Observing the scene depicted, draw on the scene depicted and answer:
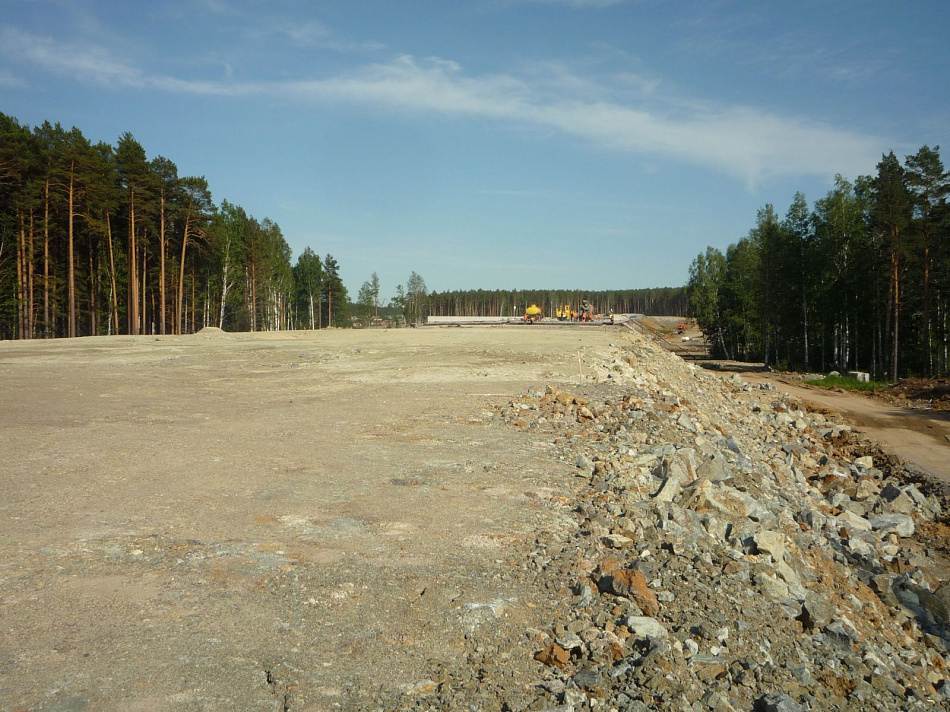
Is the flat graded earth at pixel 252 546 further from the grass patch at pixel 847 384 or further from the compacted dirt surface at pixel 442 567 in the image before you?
the grass patch at pixel 847 384

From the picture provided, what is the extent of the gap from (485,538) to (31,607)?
3392mm

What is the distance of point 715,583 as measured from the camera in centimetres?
529

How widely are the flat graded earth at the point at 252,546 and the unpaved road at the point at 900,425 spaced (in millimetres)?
13667

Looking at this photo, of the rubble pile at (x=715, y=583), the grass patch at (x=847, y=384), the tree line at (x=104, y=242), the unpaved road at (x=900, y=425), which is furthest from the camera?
the tree line at (x=104, y=242)

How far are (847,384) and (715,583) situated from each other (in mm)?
33673

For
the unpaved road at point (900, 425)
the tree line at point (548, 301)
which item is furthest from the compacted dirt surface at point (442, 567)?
the tree line at point (548, 301)

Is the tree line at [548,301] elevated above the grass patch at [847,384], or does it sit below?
above

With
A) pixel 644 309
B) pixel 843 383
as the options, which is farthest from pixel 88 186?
pixel 644 309

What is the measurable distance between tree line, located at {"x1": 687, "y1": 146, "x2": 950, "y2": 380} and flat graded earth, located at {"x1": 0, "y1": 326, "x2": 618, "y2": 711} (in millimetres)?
35354

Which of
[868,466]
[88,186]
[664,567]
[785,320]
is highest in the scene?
[88,186]

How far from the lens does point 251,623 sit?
13.6ft

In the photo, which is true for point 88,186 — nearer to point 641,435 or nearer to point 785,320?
point 641,435

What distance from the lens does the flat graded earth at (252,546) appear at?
11.9ft

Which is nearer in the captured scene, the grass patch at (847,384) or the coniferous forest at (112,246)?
the grass patch at (847,384)
